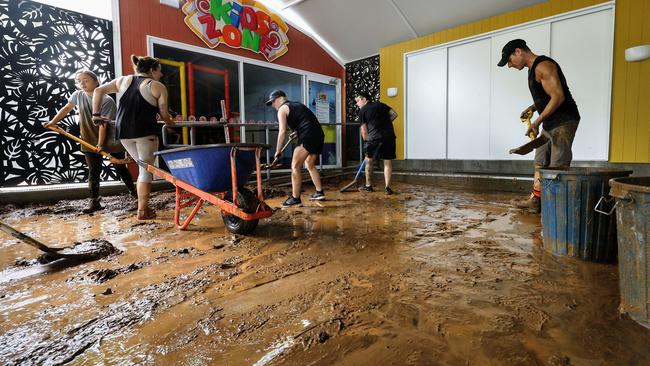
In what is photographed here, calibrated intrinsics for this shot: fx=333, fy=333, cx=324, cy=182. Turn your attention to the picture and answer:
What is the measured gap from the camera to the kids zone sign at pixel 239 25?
6.54 meters

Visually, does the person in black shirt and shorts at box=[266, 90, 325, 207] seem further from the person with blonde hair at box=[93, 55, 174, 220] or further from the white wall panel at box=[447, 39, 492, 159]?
the white wall panel at box=[447, 39, 492, 159]

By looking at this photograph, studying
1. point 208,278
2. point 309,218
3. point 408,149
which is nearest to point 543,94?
point 309,218

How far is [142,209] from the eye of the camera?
3.71m

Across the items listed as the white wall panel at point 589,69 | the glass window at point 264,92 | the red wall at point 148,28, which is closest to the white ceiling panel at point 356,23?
the glass window at point 264,92

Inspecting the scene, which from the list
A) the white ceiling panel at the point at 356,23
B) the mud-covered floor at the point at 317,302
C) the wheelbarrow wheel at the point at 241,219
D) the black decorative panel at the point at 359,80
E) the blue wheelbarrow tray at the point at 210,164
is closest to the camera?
the mud-covered floor at the point at 317,302

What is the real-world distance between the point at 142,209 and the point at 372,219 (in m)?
2.56

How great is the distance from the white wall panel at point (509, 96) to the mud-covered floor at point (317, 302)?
4.04m

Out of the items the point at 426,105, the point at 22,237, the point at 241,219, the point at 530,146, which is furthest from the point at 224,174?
the point at 426,105

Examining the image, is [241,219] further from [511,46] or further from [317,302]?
[511,46]

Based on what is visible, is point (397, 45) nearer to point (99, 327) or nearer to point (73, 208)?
point (73, 208)

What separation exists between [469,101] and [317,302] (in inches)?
263

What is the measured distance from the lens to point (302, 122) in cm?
444

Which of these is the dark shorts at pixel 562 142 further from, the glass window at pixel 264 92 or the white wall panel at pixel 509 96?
the glass window at pixel 264 92

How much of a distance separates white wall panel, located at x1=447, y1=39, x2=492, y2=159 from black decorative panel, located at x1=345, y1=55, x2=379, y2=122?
2.13 meters
